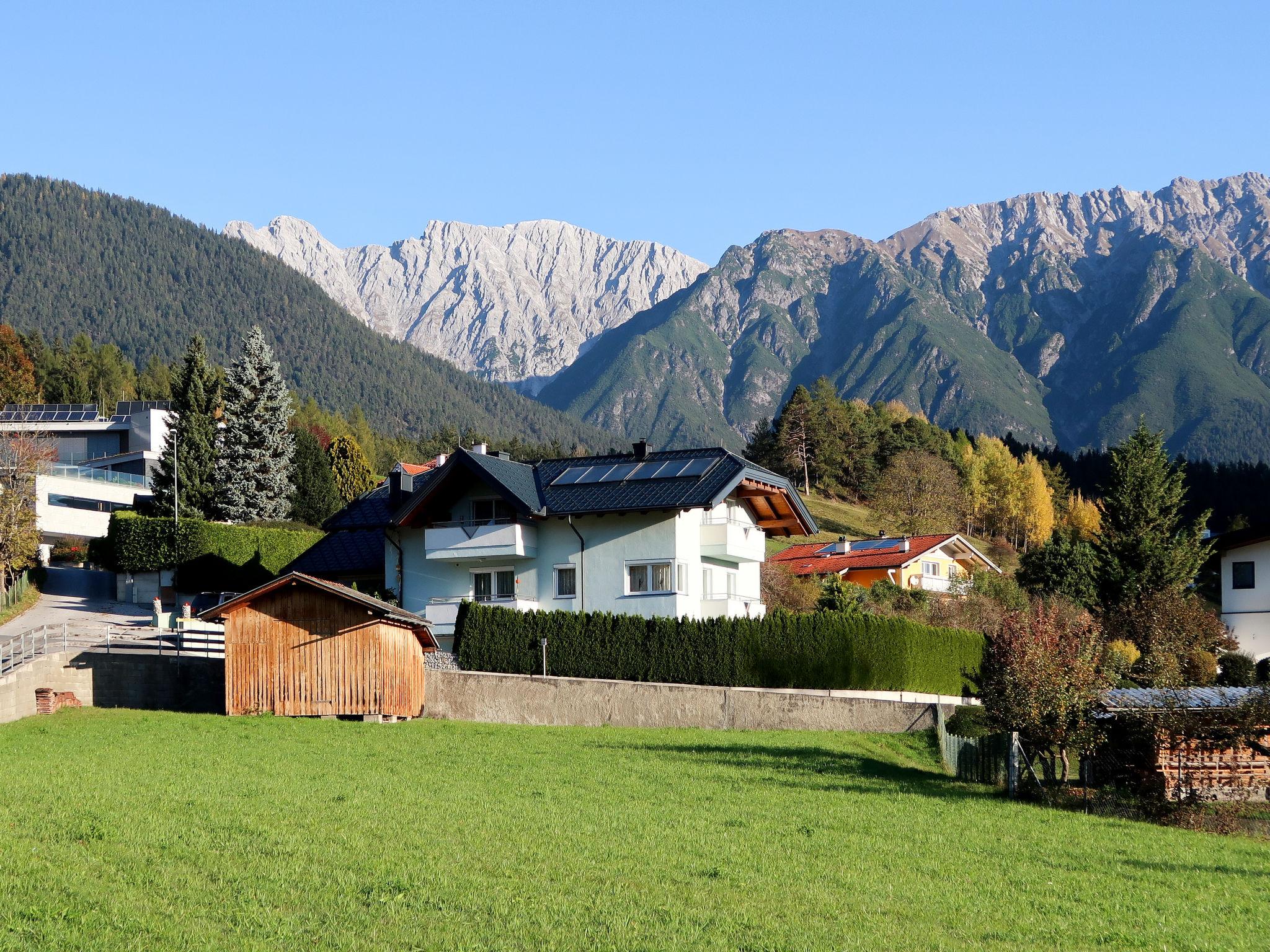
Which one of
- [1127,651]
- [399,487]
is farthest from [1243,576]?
[399,487]

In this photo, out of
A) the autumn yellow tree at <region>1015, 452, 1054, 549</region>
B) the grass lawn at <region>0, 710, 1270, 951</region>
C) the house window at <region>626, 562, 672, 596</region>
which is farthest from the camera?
the autumn yellow tree at <region>1015, 452, 1054, 549</region>

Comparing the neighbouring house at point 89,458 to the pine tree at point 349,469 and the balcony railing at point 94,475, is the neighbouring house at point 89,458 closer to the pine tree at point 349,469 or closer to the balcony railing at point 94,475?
the balcony railing at point 94,475

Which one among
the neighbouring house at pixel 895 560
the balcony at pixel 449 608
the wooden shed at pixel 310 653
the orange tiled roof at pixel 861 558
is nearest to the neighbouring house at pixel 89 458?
the balcony at pixel 449 608

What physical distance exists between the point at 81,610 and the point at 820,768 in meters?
40.7

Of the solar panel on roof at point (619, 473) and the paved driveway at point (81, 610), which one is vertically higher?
the solar panel on roof at point (619, 473)

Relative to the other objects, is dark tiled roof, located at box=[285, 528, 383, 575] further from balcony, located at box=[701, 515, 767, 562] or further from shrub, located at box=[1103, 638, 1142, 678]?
shrub, located at box=[1103, 638, 1142, 678]

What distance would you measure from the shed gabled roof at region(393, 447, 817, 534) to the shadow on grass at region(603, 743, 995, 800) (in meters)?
16.3

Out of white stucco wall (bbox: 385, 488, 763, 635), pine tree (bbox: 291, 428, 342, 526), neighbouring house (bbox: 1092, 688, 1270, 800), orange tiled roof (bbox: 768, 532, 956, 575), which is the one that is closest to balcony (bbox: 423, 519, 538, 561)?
white stucco wall (bbox: 385, 488, 763, 635)

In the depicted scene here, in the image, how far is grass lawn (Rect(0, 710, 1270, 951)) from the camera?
13.2 meters

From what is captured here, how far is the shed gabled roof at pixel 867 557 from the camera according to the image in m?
80.6

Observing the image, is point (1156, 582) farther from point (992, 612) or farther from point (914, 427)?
point (914, 427)

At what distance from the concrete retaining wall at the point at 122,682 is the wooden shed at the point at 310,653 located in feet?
8.43

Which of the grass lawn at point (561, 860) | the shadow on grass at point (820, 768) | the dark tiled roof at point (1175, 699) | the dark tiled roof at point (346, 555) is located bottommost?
the shadow on grass at point (820, 768)

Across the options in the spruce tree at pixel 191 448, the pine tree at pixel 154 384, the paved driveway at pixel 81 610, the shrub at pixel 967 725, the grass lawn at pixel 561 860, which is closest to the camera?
the grass lawn at pixel 561 860
